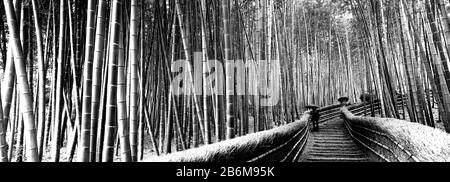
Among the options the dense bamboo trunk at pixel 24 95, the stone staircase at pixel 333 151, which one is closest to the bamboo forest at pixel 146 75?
the dense bamboo trunk at pixel 24 95

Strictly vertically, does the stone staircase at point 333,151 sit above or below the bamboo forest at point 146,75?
below

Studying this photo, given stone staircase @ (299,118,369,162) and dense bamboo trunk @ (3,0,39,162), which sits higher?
dense bamboo trunk @ (3,0,39,162)

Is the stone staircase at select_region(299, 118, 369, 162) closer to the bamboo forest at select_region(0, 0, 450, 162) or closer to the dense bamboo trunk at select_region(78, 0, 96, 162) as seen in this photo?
the bamboo forest at select_region(0, 0, 450, 162)

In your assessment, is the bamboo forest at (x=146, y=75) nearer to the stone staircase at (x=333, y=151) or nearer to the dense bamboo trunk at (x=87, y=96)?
the dense bamboo trunk at (x=87, y=96)

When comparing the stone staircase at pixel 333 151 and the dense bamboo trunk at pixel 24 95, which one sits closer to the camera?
the dense bamboo trunk at pixel 24 95

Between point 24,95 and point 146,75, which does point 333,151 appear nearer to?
point 146,75

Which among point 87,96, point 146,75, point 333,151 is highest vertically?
point 146,75

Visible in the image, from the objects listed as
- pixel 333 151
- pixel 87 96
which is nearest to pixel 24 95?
pixel 87 96

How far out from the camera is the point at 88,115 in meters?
1.47

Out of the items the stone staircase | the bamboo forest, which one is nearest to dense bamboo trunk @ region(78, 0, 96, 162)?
the bamboo forest

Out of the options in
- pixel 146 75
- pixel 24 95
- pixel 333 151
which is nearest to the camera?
pixel 24 95

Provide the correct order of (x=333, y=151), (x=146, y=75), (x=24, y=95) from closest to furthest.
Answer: (x=24, y=95), (x=146, y=75), (x=333, y=151)
